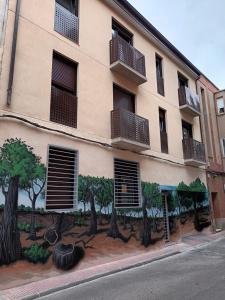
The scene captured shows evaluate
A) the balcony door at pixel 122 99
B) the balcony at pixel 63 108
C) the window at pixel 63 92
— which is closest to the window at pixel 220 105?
the balcony door at pixel 122 99

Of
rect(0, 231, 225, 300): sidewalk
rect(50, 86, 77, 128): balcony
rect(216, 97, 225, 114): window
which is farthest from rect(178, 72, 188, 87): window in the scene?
rect(0, 231, 225, 300): sidewalk

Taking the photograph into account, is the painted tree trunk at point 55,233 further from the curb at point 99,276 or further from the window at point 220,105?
the window at point 220,105

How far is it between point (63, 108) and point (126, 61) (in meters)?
4.04

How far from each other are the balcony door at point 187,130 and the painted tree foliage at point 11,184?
34.6 ft

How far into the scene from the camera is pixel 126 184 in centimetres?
1016

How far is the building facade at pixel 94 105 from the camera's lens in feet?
24.3

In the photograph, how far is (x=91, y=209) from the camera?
8297mm

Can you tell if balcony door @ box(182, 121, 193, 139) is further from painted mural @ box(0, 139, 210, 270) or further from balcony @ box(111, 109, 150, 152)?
painted mural @ box(0, 139, 210, 270)

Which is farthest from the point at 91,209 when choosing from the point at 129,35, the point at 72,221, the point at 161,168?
the point at 129,35

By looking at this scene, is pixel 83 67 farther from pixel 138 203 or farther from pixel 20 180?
pixel 138 203

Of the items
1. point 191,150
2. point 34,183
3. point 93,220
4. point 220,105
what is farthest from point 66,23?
point 220,105

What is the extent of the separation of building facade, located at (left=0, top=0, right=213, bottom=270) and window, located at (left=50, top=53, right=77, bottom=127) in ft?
0.11

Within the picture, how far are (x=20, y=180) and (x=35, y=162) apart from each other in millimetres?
649

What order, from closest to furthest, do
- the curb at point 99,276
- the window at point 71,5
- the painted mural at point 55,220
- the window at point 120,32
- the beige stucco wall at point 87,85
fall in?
the curb at point 99,276 < the painted mural at point 55,220 < the beige stucco wall at point 87,85 < the window at point 71,5 < the window at point 120,32
